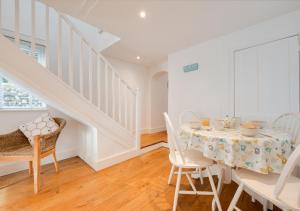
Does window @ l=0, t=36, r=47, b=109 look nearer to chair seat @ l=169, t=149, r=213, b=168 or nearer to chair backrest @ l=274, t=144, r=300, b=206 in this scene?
chair seat @ l=169, t=149, r=213, b=168

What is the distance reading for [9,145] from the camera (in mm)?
1882

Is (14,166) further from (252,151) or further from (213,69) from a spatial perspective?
(213,69)

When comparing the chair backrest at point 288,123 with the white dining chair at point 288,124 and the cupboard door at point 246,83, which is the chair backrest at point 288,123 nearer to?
the white dining chair at point 288,124

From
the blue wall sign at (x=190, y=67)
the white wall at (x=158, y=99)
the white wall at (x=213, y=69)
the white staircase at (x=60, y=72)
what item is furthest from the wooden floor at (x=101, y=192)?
the white wall at (x=158, y=99)

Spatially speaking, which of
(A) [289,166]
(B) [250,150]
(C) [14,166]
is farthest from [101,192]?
(A) [289,166]

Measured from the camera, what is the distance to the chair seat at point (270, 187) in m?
0.81

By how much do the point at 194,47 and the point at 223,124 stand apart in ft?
6.06

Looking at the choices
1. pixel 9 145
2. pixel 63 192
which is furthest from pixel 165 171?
pixel 9 145

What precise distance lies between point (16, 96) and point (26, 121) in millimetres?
455

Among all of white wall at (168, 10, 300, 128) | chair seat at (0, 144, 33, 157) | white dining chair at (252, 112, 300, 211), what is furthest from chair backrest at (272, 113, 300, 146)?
chair seat at (0, 144, 33, 157)

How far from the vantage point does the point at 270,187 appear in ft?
3.08

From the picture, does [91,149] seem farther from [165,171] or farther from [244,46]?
[244,46]

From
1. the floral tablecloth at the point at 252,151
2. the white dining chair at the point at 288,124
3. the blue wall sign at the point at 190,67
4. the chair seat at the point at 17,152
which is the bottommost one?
the chair seat at the point at 17,152

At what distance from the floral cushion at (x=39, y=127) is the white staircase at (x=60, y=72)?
20.3 inches
